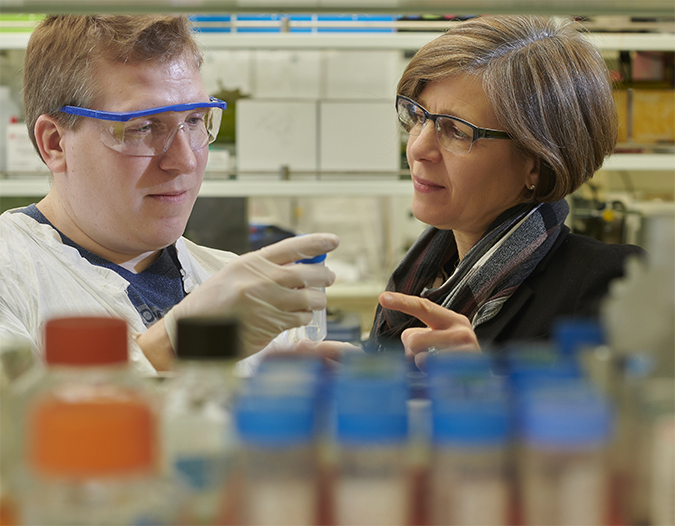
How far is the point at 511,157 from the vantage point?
1455 mm

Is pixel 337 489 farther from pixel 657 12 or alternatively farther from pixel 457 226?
pixel 457 226

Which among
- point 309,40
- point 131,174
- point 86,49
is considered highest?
point 309,40

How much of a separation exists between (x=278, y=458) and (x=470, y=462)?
0.13 m

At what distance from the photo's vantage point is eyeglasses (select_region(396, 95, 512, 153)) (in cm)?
141

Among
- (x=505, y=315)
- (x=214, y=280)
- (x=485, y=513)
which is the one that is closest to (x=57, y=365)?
(x=485, y=513)

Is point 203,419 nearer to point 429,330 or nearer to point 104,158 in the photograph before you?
point 429,330

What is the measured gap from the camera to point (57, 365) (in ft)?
1.32

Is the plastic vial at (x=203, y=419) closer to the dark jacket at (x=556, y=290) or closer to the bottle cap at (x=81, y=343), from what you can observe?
the bottle cap at (x=81, y=343)

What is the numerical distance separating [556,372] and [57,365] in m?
0.35

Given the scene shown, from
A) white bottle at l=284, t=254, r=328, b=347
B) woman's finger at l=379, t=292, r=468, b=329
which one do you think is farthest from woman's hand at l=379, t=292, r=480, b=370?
white bottle at l=284, t=254, r=328, b=347

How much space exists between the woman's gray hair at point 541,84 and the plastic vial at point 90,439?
1170 millimetres

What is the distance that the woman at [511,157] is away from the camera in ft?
4.56

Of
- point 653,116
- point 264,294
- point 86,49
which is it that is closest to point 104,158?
point 86,49

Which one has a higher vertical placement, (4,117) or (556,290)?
(4,117)
